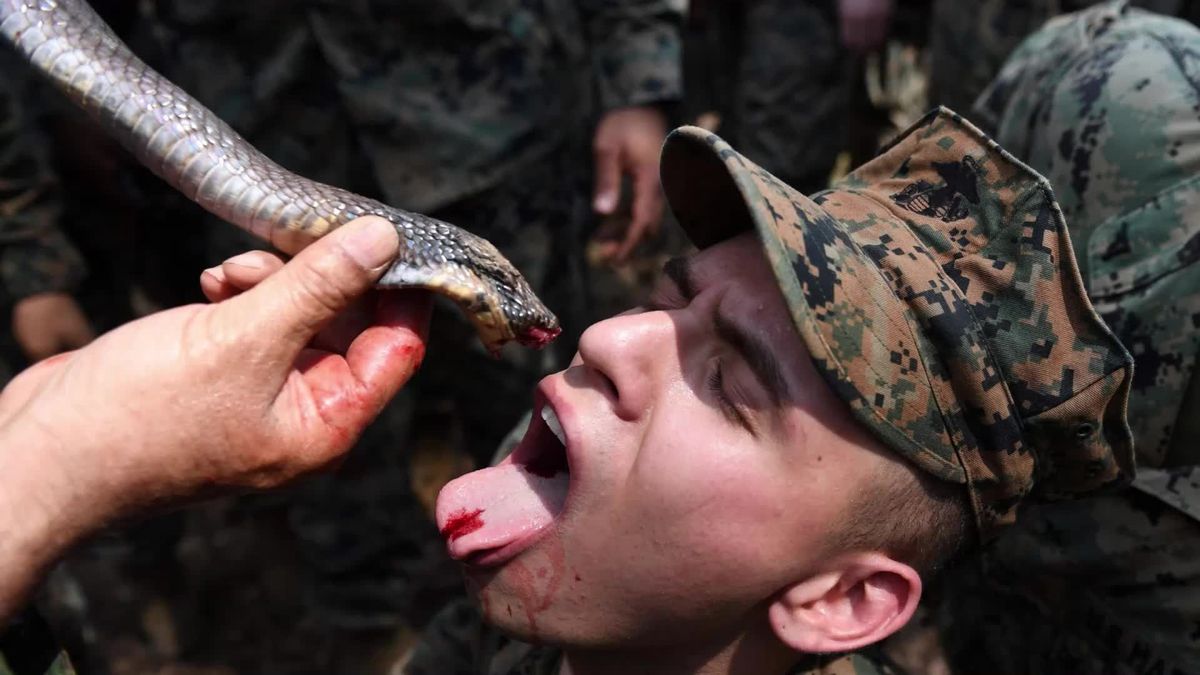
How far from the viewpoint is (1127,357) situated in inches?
62.1

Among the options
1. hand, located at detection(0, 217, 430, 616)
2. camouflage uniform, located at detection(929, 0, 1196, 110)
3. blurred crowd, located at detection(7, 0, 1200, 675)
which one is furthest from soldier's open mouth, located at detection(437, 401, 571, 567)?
camouflage uniform, located at detection(929, 0, 1196, 110)

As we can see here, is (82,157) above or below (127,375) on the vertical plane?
below

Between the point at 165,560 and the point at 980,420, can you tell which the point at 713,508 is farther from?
the point at 165,560

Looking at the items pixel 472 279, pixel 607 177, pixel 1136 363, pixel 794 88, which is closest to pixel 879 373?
pixel 472 279

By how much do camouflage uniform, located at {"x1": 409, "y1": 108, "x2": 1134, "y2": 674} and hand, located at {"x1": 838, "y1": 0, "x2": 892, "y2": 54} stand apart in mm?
3877

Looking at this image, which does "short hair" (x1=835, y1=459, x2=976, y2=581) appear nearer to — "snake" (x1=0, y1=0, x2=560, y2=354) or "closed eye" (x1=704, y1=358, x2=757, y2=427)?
"closed eye" (x1=704, y1=358, x2=757, y2=427)

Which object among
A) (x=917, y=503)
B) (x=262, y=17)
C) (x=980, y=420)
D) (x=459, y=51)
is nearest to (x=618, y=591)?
(x=917, y=503)

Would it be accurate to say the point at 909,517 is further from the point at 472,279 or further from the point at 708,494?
the point at 472,279

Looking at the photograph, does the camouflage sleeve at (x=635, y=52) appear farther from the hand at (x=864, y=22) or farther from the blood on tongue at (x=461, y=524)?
the blood on tongue at (x=461, y=524)

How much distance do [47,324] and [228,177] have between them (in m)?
2.24

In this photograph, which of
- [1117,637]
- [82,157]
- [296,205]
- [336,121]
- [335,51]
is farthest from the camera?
[82,157]

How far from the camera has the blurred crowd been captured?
340cm

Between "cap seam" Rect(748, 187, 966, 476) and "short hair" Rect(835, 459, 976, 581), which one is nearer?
"cap seam" Rect(748, 187, 966, 476)

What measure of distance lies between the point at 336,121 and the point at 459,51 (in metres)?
0.58
